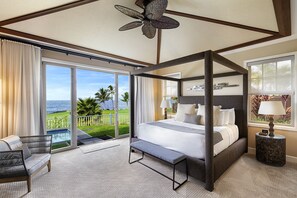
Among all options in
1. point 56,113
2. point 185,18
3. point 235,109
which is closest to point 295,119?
point 235,109

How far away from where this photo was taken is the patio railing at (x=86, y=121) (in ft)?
12.9

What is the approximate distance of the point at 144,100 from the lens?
5211mm

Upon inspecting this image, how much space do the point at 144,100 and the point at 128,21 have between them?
9.08 feet

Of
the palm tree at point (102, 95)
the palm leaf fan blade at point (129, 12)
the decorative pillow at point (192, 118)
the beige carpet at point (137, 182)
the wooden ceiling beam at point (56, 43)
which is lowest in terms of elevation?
the beige carpet at point (137, 182)

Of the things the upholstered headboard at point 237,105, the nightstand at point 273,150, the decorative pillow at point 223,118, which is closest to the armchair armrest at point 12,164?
the decorative pillow at point 223,118

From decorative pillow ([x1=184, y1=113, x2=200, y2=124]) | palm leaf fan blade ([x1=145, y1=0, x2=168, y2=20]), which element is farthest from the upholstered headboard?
palm leaf fan blade ([x1=145, y1=0, x2=168, y2=20])

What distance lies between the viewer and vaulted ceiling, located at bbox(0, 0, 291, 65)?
7.46ft

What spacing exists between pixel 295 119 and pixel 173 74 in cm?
342

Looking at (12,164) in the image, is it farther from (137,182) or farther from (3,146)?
(137,182)

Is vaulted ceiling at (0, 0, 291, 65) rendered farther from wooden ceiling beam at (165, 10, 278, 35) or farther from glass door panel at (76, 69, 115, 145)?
glass door panel at (76, 69, 115, 145)

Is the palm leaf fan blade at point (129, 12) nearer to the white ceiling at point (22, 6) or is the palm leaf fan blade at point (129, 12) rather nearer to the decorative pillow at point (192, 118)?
the white ceiling at point (22, 6)

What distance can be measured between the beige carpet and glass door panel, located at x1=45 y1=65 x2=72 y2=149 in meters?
1.24

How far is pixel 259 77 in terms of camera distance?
3338mm

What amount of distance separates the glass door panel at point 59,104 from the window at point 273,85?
15.9 ft
